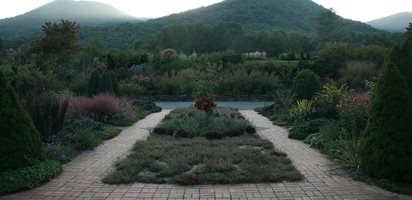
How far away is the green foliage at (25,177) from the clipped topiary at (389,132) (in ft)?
15.2

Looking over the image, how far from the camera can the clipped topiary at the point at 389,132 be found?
6.00m

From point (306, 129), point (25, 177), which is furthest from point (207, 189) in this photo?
point (306, 129)

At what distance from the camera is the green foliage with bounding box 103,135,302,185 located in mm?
6438

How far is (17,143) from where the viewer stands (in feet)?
20.3

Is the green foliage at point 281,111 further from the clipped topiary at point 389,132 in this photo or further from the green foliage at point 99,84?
the clipped topiary at point 389,132

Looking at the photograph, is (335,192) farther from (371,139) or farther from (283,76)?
(283,76)

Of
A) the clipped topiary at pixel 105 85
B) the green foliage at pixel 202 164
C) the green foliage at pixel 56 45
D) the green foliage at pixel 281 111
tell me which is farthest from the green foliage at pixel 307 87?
the green foliage at pixel 56 45

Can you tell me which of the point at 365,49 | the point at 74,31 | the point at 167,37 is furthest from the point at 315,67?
the point at 167,37

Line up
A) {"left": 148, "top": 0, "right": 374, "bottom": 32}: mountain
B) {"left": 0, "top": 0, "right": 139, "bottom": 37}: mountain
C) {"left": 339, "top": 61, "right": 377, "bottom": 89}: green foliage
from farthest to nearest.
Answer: {"left": 0, "top": 0, "right": 139, "bottom": 37}: mountain < {"left": 148, "top": 0, "right": 374, "bottom": 32}: mountain < {"left": 339, "top": 61, "right": 377, "bottom": 89}: green foliage

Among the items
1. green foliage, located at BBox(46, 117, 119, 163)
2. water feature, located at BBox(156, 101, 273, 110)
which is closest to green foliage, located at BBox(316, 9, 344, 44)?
water feature, located at BBox(156, 101, 273, 110)

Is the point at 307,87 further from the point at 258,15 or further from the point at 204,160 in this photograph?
the point at 258,15

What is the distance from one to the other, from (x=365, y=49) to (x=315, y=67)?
460 centimetres

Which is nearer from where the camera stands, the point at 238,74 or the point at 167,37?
the point at 238,74

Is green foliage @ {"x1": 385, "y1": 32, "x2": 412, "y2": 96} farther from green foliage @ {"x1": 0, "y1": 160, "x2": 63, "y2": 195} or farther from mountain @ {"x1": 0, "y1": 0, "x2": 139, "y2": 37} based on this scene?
mountain @ {"x1": 0, "y1": 0, "x2": 139, "y2": 37}
